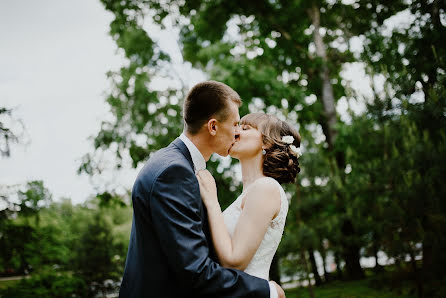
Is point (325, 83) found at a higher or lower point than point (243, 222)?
higher

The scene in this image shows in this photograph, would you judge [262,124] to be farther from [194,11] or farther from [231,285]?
[194,11]

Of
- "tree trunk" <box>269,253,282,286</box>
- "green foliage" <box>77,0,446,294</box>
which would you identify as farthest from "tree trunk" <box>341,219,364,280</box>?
"tree trunk" <box>269,253,282,286</box>

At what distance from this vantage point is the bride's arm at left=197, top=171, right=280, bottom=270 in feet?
6.76

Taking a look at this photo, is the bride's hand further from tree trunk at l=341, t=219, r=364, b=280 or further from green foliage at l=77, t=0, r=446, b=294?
tree trunk at l=341, t=219, r=364, b=280

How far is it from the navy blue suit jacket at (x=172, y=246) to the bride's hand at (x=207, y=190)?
1.13ft

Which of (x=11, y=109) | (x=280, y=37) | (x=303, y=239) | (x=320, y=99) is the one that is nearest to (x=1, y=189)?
(x=11, y=109)

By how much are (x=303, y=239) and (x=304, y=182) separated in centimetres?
250

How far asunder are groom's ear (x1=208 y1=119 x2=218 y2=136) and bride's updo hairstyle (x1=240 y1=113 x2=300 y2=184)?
799 mm

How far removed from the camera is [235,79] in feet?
39.6

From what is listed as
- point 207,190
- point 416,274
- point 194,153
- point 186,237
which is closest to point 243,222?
point 207,190

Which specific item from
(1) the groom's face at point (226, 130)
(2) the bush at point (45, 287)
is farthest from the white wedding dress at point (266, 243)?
(2) the bush at point (45, 287)

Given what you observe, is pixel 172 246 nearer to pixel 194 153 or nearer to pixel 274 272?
pixel 194 153

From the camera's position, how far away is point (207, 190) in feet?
7.35

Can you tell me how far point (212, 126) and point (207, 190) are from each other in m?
A: 0.41
